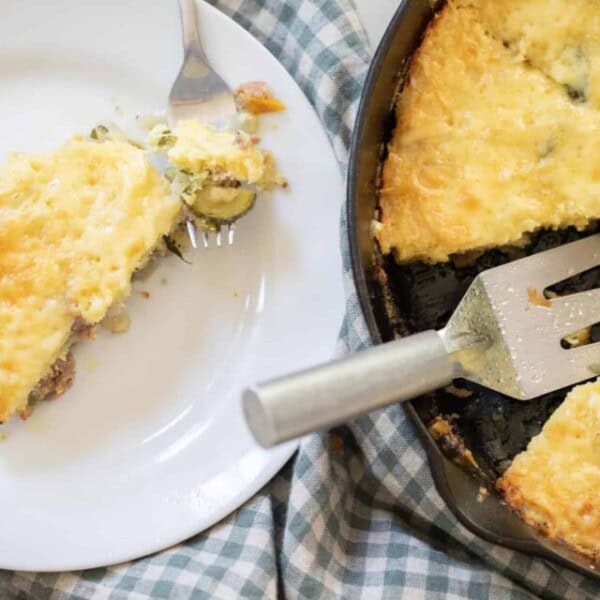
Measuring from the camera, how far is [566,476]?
2.50m

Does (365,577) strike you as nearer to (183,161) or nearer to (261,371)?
(261,371)

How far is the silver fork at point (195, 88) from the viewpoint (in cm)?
282

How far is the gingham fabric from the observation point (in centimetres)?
272

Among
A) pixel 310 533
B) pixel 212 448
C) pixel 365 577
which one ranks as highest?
pixel 212 448

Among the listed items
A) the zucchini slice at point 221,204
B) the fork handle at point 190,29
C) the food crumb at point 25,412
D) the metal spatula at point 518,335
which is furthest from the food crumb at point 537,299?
the food crumb at point 25,412

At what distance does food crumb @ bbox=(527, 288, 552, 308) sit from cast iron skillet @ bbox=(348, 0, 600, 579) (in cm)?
33

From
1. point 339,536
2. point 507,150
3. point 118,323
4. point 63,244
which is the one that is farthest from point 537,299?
point 63,244

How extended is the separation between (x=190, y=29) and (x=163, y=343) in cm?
95

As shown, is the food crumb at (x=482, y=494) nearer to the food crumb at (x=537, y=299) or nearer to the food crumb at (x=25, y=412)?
the food crumb at (x=537, y=299)

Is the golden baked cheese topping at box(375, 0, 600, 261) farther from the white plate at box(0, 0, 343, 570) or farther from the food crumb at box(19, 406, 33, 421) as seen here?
the food crumb at box(19, 406, 33, 421)

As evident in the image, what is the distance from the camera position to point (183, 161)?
272cm

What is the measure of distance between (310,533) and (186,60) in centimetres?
145

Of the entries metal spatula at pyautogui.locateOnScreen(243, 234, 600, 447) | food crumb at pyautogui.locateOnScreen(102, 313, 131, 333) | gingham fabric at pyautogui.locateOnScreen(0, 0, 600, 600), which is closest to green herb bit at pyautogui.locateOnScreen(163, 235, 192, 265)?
food crumb at pyautogui.locateOnScreen(102, 313, 131, 333)

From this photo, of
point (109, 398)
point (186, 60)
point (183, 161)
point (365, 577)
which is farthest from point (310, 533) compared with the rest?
point (186, 60)
